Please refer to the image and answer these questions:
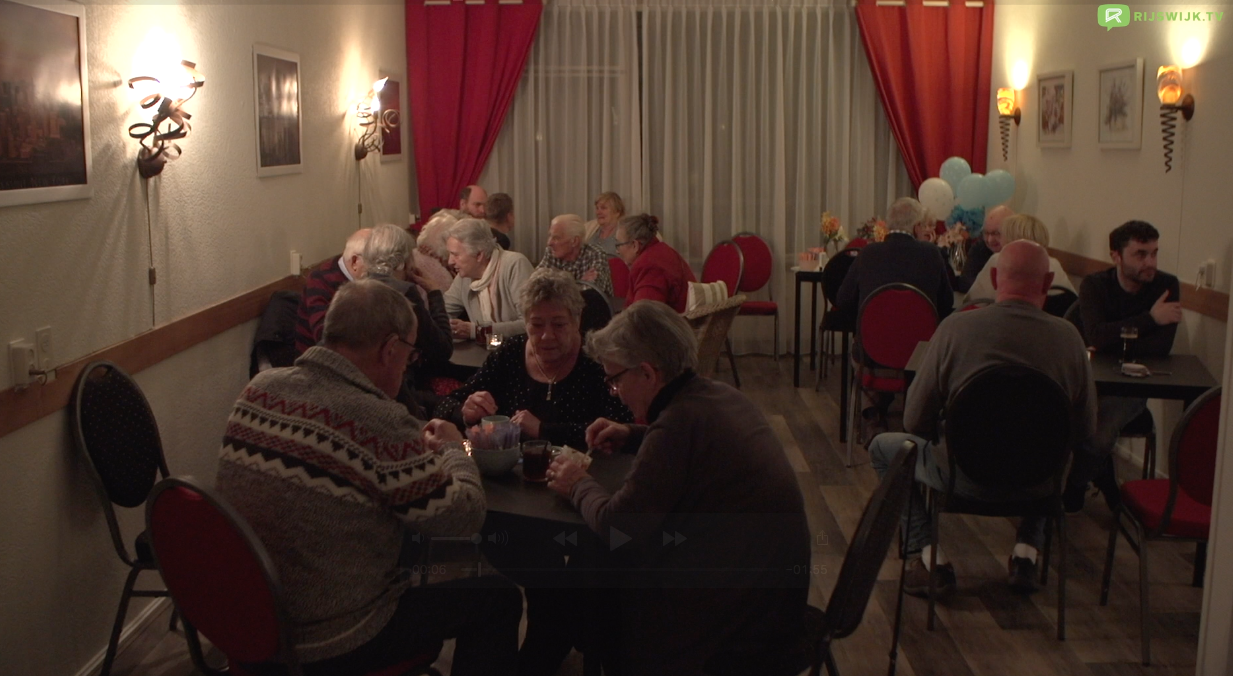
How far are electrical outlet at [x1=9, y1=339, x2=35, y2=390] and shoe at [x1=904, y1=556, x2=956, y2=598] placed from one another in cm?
287

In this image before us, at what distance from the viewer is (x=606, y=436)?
2.94m

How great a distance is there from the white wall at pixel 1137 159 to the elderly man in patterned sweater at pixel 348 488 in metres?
4.00

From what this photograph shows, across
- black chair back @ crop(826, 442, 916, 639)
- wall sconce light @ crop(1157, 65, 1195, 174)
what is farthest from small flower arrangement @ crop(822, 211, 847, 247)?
black chair back @ crop(826, 442, 916, 639)

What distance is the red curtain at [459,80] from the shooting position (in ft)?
26.6

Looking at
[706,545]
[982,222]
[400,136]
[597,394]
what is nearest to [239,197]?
[597,394]

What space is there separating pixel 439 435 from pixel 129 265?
4.66 ft

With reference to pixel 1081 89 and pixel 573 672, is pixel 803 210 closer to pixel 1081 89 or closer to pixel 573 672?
pixel 1081 89

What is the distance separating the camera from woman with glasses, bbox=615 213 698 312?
17.7ft

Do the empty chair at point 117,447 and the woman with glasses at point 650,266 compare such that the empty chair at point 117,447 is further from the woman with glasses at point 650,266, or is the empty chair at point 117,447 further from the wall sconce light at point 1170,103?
the wall sconce light at point 1170,103

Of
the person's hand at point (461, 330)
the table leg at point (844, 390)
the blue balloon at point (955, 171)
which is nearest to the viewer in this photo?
the person's hand at point (461, 330)

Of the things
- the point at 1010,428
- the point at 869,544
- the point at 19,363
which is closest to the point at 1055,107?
the point at 1010,428

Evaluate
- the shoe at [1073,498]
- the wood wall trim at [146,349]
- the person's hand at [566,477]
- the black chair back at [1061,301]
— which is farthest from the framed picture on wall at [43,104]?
the black chair back at [1061,301]

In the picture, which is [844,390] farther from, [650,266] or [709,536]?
[709,536]

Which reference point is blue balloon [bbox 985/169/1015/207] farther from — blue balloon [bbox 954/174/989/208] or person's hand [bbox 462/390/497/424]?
person's hand [bbox 462/390/497/424]
